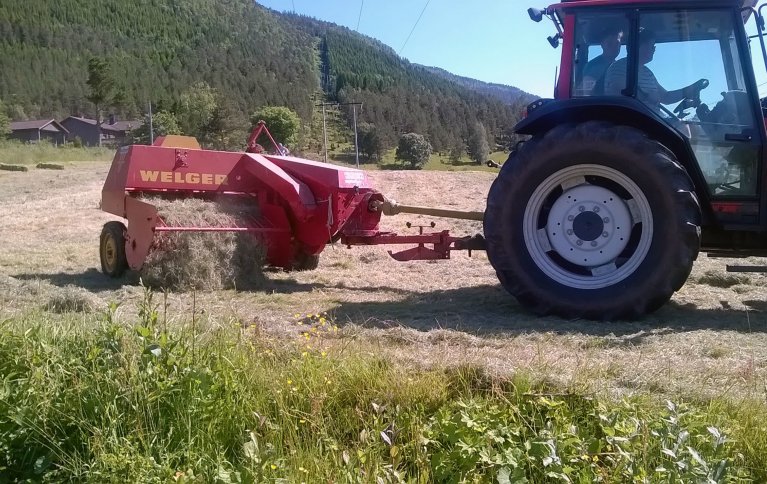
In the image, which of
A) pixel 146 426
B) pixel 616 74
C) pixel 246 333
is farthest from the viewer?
pixel 616 74

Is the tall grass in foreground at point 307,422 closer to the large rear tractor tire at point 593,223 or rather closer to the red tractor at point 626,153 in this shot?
the large rear tractor tire at point 593,223

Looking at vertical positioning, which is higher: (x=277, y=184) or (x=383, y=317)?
(x=277, y=184)

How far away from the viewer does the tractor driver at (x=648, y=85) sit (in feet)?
15.5

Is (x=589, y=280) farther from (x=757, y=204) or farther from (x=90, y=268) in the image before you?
(x=90, y=268)

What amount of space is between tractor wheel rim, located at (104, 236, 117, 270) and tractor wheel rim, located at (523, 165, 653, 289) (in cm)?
423

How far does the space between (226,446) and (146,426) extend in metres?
0.33

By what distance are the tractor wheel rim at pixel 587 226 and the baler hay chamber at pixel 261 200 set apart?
1208 mm

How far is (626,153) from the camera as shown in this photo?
14.5ft

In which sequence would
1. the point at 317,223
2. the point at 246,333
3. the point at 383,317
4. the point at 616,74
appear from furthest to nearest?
the point at 317,223, the point at 616,74, the point at 383,317, the point at 246,333

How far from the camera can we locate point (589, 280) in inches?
181

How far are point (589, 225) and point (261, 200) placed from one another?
3462 mm

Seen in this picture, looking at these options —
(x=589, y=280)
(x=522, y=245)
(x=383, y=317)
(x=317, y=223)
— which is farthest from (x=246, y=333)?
(x=317, y=223)

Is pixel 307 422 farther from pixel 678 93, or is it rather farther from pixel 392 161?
pixel 392 161

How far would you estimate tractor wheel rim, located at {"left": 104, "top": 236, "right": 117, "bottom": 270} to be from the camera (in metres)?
6.44
